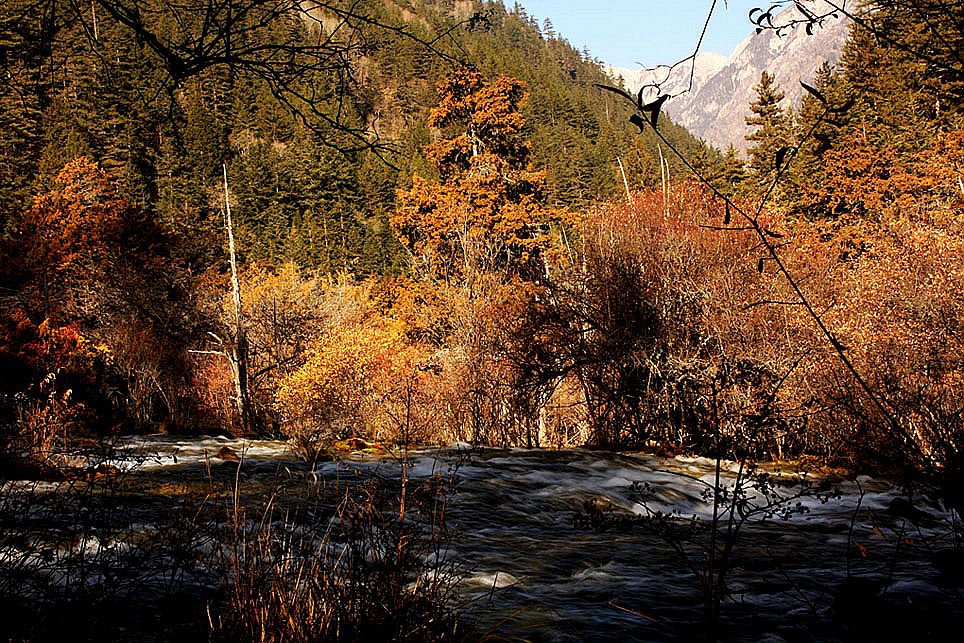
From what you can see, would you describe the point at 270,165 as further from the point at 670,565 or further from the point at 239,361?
the point at 670,565

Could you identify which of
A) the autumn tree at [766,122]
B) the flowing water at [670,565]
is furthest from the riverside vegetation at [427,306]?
the flowing water at [670,565]

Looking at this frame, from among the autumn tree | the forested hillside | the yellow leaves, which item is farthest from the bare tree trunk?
the autumn tree

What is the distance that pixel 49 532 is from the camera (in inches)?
154

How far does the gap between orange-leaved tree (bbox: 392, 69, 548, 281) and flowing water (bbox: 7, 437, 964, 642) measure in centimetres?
1508

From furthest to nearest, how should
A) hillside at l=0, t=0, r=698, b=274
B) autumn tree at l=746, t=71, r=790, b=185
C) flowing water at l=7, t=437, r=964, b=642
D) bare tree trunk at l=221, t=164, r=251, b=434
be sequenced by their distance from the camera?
autumn tree at l=746, t=71, r=790, b=185 < hillside at l=0, t=0, r=698, b=274 < bare tree trunk at l=221, t=164, r=251, b=434 < flowing water at l=7, t=437, r=964, b=642

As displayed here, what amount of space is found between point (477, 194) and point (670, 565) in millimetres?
20937

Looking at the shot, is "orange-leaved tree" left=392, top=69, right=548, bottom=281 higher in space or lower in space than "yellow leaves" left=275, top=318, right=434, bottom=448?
higher

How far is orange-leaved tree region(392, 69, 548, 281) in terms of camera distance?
23.5 metres

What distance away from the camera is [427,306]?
22.9 m

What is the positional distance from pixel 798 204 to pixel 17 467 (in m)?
33.8

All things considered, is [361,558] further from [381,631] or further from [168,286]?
[168,286]

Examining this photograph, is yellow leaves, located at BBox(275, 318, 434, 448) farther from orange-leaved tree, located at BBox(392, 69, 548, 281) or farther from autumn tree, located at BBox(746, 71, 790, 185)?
autumn tree, located at BBox(746, 71, 790, 185)

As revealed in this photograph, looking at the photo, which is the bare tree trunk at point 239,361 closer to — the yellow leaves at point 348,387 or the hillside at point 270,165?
the yellow leaves at point 348,387

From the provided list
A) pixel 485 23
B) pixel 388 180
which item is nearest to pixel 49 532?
pixel 485 23
